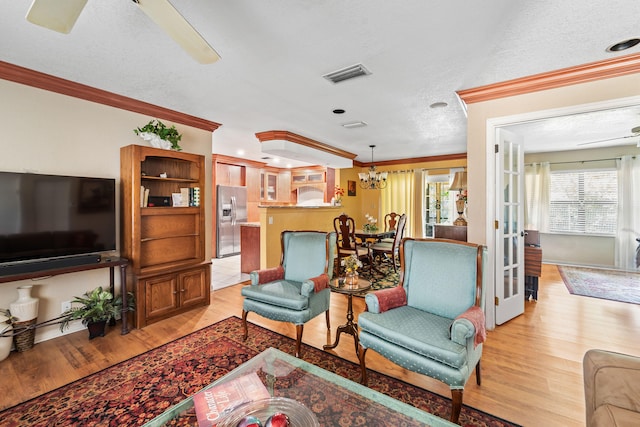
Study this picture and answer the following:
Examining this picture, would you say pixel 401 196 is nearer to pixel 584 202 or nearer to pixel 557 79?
pixel 584 202

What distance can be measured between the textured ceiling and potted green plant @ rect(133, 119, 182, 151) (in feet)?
0.96

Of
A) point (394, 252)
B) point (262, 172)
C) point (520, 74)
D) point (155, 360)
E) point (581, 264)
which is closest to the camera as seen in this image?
point (155, 360)

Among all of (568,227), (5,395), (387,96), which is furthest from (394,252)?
(5,395)

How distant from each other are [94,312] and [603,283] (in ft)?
22.8

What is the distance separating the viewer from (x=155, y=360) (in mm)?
2277

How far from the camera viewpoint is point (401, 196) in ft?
23.6

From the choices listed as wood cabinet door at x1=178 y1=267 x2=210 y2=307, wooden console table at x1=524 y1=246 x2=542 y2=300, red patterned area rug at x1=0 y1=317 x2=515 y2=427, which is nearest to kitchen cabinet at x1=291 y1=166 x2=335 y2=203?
wood cabinet door at x1=178 y1=267 x2=210 y2=307

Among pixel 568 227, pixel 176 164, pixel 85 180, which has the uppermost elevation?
pixel 176 164

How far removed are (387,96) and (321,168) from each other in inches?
191

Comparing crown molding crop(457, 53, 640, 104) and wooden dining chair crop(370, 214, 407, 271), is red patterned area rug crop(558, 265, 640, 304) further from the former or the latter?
crown molding crop(457, 53, 640, 104)

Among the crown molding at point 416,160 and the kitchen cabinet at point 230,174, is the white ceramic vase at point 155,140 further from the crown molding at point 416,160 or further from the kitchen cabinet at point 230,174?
the crown molding at point 416,160

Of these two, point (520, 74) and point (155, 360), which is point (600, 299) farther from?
point (155, 360)

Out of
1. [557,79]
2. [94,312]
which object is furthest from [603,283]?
[94,312]

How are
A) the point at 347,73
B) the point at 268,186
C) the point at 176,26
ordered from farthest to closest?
the point at 268,186
the point at 347,73
the point at 176,26
